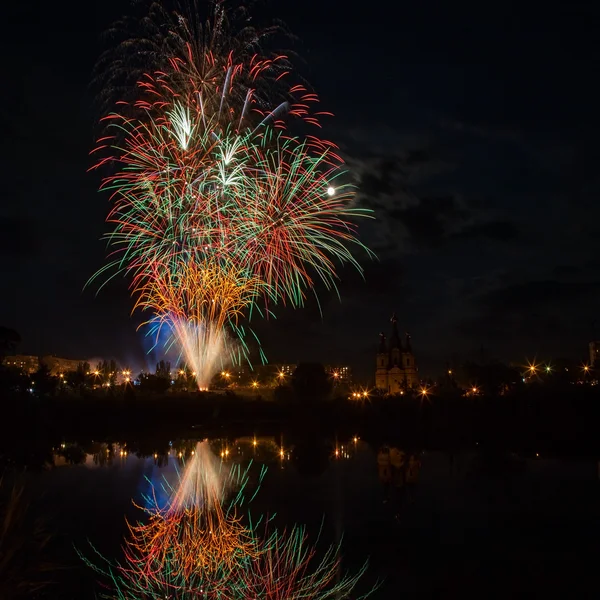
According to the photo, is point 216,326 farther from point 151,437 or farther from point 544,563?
point 544,563

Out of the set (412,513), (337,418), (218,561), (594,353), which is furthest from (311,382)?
(594,353)

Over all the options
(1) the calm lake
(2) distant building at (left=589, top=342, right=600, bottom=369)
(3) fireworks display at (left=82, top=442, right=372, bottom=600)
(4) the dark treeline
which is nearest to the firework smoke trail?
(3) fireworks display at (left=82, top=442, right=372, bottom=600)

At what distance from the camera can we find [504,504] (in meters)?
16.6

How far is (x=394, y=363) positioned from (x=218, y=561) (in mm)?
102898

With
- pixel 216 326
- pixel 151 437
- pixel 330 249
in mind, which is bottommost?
pixel 151 437

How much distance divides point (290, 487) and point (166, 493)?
3744 mm

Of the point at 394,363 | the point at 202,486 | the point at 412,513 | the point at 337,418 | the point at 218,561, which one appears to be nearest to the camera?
the point at 218,561

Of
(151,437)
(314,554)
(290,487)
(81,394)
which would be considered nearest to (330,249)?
(290,487)

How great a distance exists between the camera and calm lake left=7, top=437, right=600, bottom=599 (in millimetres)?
10398

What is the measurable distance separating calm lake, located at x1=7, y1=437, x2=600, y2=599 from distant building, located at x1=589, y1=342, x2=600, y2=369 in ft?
209

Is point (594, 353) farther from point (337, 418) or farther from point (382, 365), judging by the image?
point (337, 418)

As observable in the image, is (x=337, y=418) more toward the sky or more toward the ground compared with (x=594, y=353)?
more toward the ground

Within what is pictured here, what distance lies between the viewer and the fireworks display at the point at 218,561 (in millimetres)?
9711

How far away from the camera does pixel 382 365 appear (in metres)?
114
